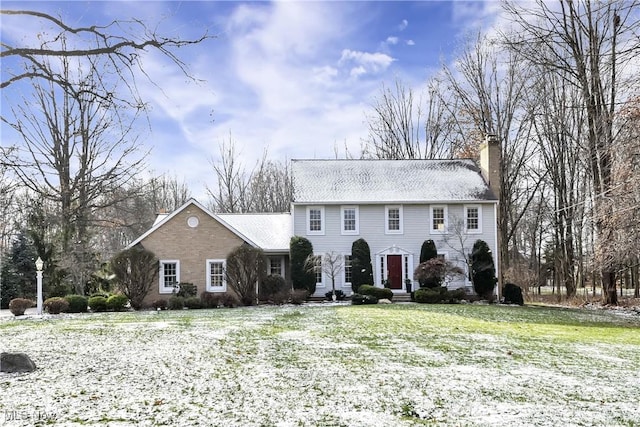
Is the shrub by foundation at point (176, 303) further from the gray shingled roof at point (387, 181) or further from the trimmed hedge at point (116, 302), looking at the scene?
the gray shingled roof at point (387, 181)

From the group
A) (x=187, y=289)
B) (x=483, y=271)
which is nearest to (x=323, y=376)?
(x=187, y=289)

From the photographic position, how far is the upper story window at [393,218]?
95.2 ft

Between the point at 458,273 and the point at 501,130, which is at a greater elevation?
the point at 501,130

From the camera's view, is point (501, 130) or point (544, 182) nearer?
point (501, 130)

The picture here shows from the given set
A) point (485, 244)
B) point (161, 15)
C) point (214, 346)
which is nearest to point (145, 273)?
point (214, 346)

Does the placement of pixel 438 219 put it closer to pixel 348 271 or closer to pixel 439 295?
pixel 439 295

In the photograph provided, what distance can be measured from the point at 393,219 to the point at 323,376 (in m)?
20.9

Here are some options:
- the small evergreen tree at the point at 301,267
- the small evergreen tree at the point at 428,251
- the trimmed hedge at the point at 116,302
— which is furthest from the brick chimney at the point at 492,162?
the trimmed hedge at the point at 116,302

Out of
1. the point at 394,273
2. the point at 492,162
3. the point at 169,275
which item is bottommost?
the point at 394,273

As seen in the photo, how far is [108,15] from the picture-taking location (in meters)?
8.68

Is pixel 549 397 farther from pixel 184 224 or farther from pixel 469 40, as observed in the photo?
pixel 469 40

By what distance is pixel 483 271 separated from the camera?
1094 inches

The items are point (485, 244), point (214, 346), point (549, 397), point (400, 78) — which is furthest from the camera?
point (400, 78)

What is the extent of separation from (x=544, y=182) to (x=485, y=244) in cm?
1376
